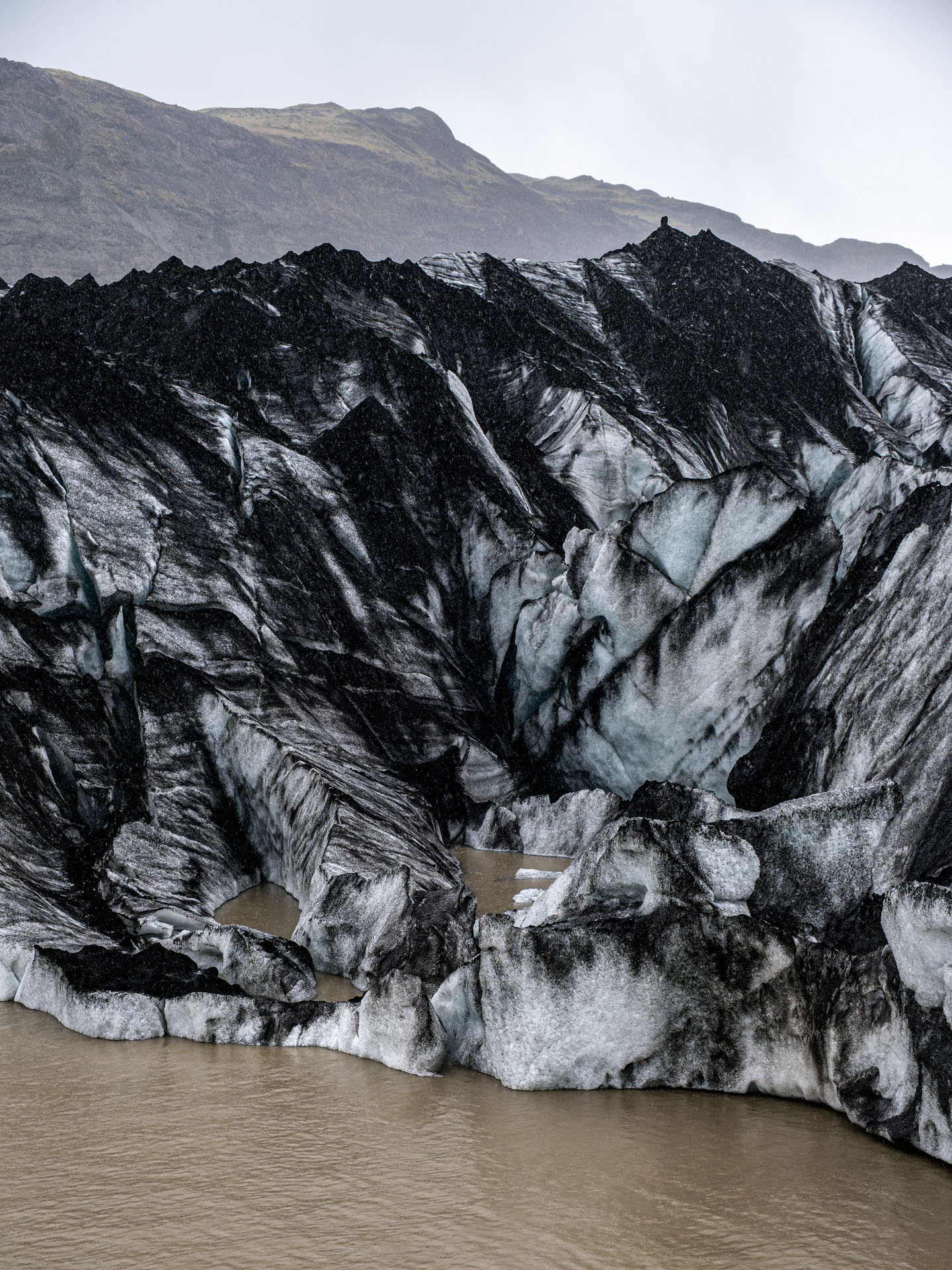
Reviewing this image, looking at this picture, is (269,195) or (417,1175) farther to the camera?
(269,195)

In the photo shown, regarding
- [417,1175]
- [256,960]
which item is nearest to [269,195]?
[256,960]

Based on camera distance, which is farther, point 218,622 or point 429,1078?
point 218,622

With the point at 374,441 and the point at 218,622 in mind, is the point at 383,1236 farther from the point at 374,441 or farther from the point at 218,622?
the point at 374,441

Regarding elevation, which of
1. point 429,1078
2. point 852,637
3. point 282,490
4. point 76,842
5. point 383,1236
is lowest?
point 383,1236

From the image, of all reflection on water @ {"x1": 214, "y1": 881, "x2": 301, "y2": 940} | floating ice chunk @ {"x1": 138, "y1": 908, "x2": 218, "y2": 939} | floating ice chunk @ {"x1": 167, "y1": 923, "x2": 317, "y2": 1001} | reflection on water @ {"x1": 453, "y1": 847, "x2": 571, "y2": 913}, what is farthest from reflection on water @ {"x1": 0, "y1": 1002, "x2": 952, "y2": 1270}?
reflection on water @ {"x1": 453, "y1": 847, "x2": 571, "y2": 913}

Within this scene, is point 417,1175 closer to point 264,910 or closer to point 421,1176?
point 421,1176

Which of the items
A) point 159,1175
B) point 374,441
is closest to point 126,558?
point 374,441
